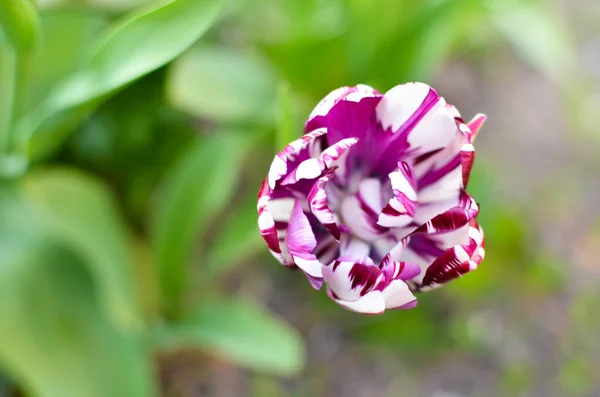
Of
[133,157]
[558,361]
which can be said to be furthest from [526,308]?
[133,157]

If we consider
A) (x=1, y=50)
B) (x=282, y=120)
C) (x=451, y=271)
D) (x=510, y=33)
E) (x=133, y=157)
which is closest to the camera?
(x=451, y=271)

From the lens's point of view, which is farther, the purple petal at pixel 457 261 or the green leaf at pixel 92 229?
the green leaf at pixel 92 229

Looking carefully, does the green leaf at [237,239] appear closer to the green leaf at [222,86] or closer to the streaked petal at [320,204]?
the green leaf at [222,86]

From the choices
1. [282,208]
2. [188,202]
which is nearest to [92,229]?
[188,202]

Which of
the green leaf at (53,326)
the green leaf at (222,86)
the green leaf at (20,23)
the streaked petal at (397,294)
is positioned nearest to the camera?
the streaked petal at (397,294)

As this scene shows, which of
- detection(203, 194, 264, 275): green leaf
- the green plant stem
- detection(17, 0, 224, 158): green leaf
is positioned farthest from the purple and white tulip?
the green plant stem

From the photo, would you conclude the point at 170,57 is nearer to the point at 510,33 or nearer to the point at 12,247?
the point at 12,247

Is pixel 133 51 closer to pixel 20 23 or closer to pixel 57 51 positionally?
pixel 20 23

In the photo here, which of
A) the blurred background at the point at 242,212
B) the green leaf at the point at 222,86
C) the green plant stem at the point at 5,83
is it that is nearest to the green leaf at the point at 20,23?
the blurred background at the point at 242,212
